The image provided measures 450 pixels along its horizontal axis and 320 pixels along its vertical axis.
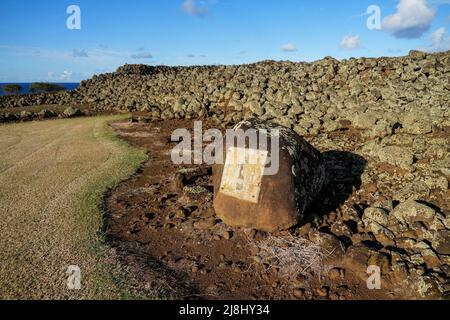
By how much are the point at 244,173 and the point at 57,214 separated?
12.3 ft

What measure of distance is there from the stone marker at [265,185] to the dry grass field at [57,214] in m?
2.01

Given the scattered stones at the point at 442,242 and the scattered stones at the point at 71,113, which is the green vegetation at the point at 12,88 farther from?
the scattered stones at the point at 442,242

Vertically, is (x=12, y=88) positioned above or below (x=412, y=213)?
above

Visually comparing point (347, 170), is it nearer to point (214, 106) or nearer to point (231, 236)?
point (231, 236)

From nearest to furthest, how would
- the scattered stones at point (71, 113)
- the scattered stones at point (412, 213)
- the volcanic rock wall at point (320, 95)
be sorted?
1. the scattered stones at point (412, 213)
2. the volcanic rock wall at point (320, 95)
3. the scattered stones at point (71, 113)

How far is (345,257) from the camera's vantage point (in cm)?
552

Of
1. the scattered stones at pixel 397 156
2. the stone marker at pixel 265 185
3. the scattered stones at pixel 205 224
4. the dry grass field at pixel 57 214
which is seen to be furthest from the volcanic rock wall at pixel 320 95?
the scattered stones at pixel 205 224

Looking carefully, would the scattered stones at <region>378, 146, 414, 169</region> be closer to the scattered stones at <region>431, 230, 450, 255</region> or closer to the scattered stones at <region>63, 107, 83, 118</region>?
the scattered stones at <region>431, 230, 450, 255</region>

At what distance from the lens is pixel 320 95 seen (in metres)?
15.3

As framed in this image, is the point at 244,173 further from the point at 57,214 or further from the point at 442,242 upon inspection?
the point at 57,214

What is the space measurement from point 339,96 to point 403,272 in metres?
10.9

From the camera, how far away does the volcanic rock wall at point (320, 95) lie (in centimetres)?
1195

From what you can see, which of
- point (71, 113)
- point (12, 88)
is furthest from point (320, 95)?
point (12, 88)

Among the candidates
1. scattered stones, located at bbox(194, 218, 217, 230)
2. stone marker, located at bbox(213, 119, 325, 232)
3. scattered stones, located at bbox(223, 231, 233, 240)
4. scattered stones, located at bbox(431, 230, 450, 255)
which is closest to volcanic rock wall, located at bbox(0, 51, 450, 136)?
scattered stones, located at bbox(431, 230, 450, 255)
